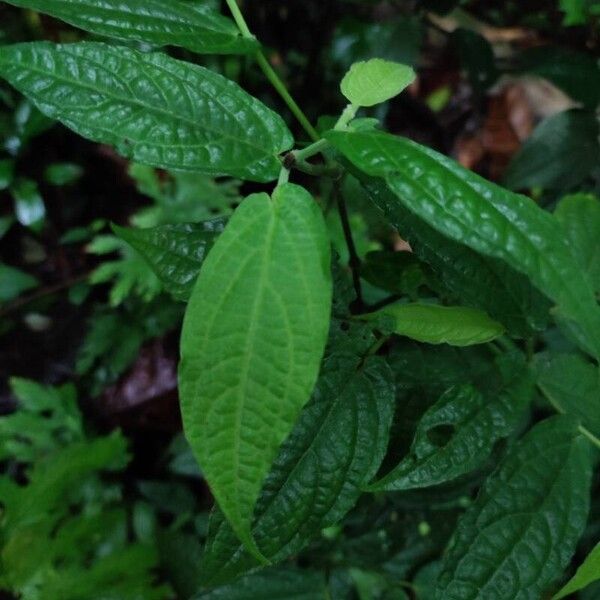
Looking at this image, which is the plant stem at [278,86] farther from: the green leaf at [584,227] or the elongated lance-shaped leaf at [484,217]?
the green leaf at [584,227]

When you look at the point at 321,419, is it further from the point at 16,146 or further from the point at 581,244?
the point at 16,146

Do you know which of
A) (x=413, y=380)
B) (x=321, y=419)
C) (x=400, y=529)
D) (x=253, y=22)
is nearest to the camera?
(x=321, y=419)

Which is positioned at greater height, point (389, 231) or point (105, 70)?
point (105, 70)

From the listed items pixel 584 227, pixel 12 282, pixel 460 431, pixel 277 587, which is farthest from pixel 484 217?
pixel 12 282

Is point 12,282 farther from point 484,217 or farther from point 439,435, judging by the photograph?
point 484,217

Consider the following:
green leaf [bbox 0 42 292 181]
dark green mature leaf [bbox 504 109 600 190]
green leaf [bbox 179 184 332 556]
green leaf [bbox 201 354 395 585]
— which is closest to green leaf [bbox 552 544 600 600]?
green leaf [bbox 201 354 395 585]

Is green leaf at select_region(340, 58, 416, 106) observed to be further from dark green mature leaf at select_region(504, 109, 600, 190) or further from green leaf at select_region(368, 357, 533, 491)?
dark green mature leaf at select_region(504, 109, 600, 190)

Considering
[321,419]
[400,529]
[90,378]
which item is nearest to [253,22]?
[90,378]
